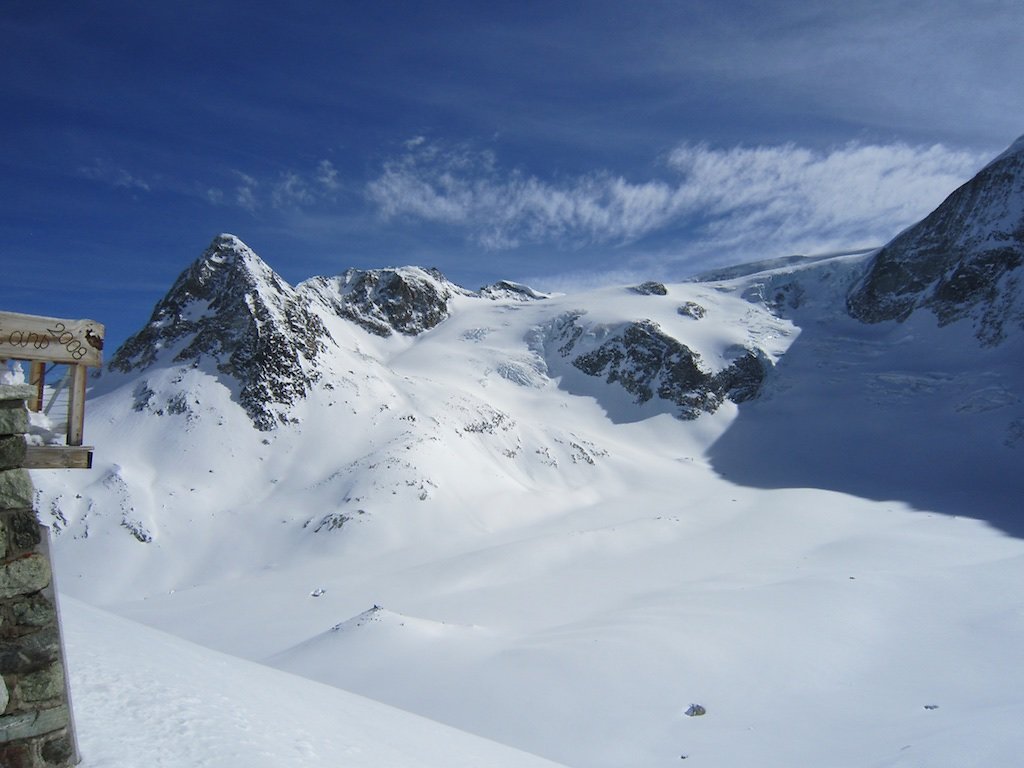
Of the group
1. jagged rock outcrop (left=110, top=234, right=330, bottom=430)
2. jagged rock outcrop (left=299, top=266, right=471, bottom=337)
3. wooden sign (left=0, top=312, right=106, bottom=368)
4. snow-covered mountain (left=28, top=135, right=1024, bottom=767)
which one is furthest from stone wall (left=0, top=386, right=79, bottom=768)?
jagged rock outcrop (left=299, top=266, right=471, bottom=337)

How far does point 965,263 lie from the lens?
3406 inches

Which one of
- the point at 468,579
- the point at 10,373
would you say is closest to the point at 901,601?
the point at 468,579

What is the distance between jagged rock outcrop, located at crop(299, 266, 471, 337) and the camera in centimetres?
10181

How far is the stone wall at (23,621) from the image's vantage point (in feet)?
16.9

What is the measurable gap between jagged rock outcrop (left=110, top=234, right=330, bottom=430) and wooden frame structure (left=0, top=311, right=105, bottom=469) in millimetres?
54116

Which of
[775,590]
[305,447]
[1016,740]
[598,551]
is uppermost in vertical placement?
[305,447]

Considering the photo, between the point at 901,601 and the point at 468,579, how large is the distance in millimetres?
19954

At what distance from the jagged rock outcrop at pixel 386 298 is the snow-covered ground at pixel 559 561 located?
248 inches

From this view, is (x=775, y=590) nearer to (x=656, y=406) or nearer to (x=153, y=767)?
(x=153, y=767)

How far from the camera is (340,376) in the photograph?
212 feet

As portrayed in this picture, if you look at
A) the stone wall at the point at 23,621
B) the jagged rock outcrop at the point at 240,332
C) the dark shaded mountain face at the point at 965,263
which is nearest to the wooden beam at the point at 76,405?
the stone wall at the point at 23,621

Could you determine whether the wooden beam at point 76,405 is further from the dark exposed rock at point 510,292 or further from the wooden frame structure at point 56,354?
→ the dark exposed rock at point 510,292

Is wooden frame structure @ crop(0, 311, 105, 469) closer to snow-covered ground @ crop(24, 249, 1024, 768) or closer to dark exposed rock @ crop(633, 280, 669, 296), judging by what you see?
snow-covered ground @ crop(24, 249, 1024, 768)

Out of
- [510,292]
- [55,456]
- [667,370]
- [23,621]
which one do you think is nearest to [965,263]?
[667,370]
